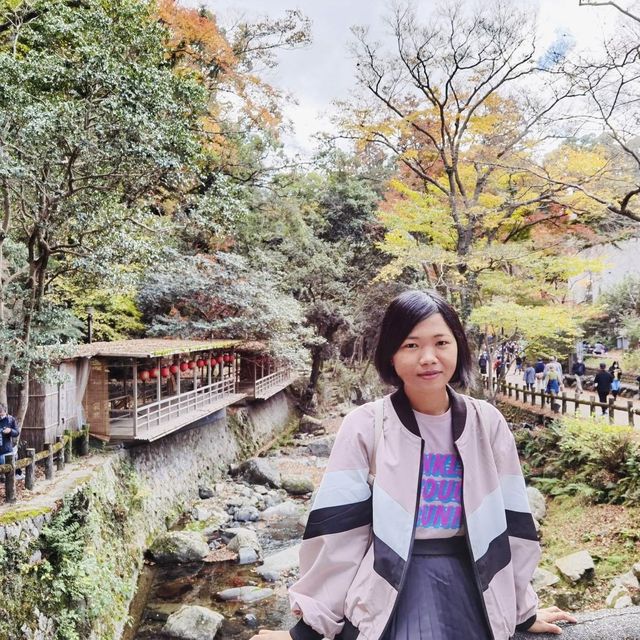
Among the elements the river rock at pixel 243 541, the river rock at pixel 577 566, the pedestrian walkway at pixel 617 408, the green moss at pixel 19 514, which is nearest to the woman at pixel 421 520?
the green moss at pixel 19 514

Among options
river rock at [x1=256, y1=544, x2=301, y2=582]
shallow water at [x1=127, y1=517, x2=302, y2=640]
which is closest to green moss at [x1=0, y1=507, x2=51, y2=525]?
shallow water at [x1=127, y1=517, x2=302, y2=640]

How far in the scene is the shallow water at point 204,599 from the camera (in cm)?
841

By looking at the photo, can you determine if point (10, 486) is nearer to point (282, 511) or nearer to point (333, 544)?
point (333, 544)

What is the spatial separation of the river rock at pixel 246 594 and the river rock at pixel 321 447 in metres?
10.7

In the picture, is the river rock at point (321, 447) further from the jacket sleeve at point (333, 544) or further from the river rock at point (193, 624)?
the jacket sleeve at point (333, 544)

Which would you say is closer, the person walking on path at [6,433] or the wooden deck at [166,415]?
the person walking on path at [6,433]

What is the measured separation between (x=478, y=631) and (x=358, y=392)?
2771 cm

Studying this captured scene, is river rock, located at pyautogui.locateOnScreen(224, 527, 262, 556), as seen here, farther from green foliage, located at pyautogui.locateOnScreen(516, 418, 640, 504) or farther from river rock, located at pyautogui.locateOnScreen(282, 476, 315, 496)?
green foliage, located at pyautogui.locateOnScreen(516, 418, 640, 504)

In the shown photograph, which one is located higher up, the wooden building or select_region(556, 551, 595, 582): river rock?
the wooden building

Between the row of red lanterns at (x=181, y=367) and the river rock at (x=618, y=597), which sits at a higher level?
the row of red lanterns at (x=181, y=367)

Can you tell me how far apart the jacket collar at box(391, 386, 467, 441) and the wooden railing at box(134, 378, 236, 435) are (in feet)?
35.6

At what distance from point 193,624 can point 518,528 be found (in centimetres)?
Answer: 802

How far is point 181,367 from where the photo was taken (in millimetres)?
14859

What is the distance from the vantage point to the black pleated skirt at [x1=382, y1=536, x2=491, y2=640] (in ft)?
4.97
